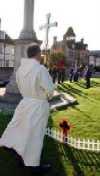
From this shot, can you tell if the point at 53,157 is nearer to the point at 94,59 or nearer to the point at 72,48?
the point at 94,59

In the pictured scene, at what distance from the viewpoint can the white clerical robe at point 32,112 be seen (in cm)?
821

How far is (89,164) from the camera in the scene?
9797 mm

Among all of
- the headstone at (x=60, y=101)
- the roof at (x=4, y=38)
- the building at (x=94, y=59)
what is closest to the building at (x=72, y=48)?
the building at (x=94, y=59)

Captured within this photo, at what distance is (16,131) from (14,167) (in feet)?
4.40

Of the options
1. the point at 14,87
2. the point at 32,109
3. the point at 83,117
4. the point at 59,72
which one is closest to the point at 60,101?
the point at 14,87

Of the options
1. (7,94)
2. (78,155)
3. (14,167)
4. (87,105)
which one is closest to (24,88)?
(14,167)

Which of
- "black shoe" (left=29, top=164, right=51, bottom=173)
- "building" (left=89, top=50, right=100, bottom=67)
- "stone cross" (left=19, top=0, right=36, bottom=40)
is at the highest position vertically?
"stone cross" (left=19, top=0, right=36, bottom=40)

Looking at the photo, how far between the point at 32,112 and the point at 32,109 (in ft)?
0.18

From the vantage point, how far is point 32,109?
8227mm

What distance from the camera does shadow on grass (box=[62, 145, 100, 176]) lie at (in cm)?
946

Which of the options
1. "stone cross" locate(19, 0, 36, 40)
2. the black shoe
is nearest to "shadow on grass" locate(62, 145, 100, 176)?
the black shoe

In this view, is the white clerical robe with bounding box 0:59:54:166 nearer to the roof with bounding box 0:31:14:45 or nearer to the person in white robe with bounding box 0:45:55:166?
the person in white robe with bounding box 0:45:55:166

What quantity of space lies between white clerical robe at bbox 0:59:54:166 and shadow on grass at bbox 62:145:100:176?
50.0 inches

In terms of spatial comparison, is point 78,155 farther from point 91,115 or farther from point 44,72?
point 91,115
